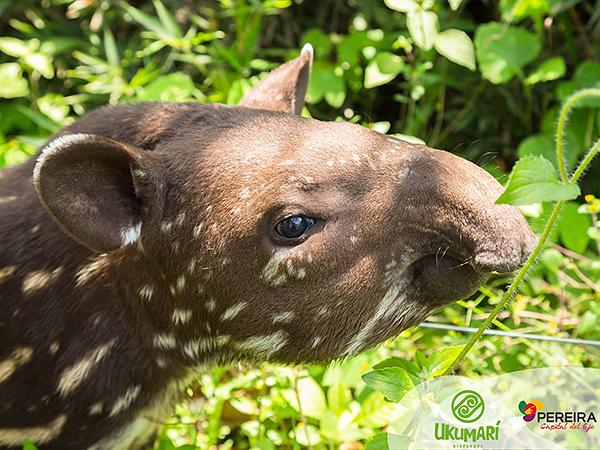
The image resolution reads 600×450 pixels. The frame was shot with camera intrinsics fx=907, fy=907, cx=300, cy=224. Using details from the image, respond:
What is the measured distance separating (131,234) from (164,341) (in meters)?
0.36

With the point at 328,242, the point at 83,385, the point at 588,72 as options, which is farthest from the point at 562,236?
the point at 83,385

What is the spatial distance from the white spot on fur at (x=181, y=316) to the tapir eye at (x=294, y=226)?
1.21 ft

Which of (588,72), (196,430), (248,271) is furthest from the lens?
(588,72)

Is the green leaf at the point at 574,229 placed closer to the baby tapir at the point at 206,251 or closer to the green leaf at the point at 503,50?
the green leaf at the point at 503,50

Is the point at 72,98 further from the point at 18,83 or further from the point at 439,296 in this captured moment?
the point at 439,296

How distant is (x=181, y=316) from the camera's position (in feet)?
8.03

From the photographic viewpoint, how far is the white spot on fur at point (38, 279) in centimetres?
251

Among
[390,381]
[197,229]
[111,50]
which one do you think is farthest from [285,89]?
[111,50]

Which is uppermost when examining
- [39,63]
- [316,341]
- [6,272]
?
[316,341]

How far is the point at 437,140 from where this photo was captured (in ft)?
14.8

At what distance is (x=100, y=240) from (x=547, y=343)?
1866mm

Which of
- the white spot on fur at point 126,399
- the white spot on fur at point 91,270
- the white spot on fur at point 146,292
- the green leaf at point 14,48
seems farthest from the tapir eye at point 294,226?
the green leaf at point 14,48

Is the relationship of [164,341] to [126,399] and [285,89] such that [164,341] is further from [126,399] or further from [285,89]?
[285,89]

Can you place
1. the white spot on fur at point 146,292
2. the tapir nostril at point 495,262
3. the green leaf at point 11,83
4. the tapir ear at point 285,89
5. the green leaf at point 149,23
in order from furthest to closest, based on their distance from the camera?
the green leaf at point 11,83 < the green leaf at point 149,23 < the tapir ear at point 285,89 < the white spot on fur at point 146,292 < the tapir nostril at point 495,262
